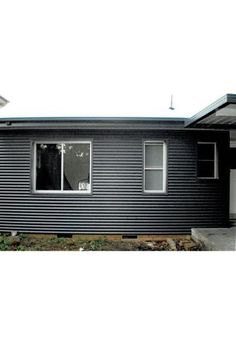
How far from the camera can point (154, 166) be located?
7.47 metres

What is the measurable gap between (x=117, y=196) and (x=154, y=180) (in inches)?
34.1

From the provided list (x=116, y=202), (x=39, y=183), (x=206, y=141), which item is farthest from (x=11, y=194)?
(x=206, y=141)

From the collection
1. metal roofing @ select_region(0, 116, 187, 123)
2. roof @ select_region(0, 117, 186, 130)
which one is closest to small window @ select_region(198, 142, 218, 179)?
roof @ select_region(0, 117, 186, 130)

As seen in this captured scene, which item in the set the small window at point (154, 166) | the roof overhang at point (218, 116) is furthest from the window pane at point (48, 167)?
the roof overhang at point (218, 116)

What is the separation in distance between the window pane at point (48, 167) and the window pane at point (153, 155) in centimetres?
184

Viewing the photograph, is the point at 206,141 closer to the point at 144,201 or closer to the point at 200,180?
the point at 200,180

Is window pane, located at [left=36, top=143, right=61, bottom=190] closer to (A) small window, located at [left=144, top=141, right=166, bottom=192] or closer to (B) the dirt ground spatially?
(B) the dirt ground

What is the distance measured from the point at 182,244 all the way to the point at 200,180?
1.51 metres

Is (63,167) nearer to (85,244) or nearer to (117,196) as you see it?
(117,196)

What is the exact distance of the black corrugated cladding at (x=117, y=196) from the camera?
23.9 ft

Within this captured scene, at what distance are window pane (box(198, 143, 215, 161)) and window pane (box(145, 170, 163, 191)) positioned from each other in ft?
3.12

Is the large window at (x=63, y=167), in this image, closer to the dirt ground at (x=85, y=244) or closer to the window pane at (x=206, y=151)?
the dirt ground at (x=85, y=244)

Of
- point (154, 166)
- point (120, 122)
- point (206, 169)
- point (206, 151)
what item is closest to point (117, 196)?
point (154, 166)
